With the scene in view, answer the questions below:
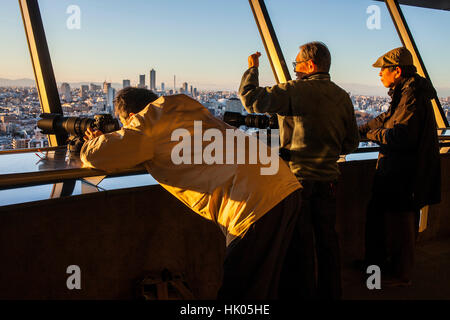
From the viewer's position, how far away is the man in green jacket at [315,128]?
1683mm

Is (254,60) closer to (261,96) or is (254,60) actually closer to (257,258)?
(261,96)

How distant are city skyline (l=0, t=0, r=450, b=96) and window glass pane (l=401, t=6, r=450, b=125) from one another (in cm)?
65

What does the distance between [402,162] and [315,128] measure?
2.93 ft

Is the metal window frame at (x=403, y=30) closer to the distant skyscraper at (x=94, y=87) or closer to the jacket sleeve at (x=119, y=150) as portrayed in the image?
the distant skyscraper at (x=94, y=87)

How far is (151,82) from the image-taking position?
2.47 m

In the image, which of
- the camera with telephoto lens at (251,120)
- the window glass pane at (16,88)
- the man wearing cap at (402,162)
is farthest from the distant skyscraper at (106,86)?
the man wearing cap at (402,162)

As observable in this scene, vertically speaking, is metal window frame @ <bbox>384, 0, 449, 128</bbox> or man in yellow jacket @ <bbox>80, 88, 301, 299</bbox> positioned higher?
metal window frame @ <bbox>384, 0, 449, 128</bbox>

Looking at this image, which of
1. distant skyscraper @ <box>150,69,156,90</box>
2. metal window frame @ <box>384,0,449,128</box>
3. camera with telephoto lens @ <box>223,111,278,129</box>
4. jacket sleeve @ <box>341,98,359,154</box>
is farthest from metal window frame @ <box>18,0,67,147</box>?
metal window frame @ <box>384,0,449,128</box>

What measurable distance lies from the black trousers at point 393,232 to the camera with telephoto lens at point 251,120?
97 cm

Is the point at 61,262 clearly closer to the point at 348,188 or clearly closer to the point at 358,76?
the point at 348,188

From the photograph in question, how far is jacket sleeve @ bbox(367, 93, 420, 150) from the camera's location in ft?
7.19

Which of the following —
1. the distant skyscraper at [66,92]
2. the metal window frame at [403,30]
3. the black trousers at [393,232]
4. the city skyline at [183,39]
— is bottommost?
the black trousers at [393,232]

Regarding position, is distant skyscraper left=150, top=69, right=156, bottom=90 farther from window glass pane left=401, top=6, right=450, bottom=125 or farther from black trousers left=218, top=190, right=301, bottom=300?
window glass pane left=401, top=6, right=450, bottom=125

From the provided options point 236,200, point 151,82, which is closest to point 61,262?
point 236,200
